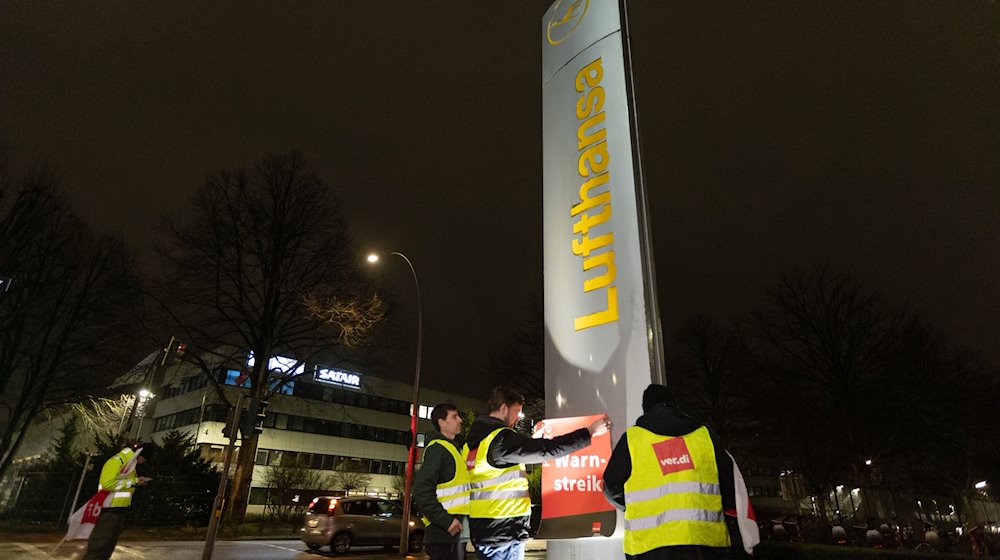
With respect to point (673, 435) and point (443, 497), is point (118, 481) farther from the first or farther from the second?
point (673, 435)

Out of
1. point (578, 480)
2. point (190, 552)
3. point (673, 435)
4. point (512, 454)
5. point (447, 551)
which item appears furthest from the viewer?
point (190, 552)

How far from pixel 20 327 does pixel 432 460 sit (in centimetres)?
2588

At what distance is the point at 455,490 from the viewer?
177 inches

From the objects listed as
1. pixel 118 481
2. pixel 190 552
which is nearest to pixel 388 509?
pixel 190 552

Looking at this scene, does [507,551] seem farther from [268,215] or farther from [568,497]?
[268,215]

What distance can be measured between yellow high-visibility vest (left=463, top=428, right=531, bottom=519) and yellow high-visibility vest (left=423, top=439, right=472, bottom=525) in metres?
0.12

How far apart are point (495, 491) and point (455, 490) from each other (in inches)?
15.3

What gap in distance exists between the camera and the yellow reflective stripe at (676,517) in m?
3.05

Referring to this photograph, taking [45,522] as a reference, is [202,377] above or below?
above

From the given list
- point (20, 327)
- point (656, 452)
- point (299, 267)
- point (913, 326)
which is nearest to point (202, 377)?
point (20, 327)

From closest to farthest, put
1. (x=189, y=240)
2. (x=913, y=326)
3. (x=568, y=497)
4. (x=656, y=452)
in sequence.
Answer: (x=656, y=452)
(x=568, y=497)
(x=189, y=240)
(x=913, y=326)

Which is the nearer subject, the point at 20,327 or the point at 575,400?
the point at 575,400

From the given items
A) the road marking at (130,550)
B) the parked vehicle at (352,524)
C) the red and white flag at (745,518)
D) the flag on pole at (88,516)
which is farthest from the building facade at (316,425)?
the red and white flag at (745,518)

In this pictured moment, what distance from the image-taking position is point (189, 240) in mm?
21281
